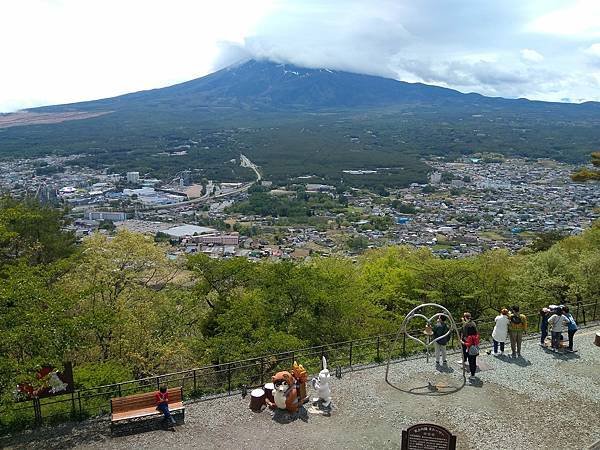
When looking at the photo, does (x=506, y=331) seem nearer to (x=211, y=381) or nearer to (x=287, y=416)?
(x=287, y=416)

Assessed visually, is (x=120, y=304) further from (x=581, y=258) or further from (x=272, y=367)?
(x=581, y=258)

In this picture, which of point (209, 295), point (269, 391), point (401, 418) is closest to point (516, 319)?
point (401, 418)

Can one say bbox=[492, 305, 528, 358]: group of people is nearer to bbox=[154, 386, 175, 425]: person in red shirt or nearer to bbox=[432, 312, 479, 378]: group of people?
bbox=[432, 312, 479, 378]: group of people

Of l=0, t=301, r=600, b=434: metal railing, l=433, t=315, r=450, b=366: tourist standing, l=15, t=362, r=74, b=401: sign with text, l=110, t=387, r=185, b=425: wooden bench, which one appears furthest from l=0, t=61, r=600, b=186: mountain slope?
l=15, t=362, r=74, b=401: sign with text

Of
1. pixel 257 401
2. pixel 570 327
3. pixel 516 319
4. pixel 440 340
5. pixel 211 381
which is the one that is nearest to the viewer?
pixel 257 401

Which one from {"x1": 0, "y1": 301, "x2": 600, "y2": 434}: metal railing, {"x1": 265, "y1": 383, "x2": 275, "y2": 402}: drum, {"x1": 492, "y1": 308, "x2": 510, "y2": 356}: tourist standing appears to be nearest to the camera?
{"x1": 0, "y1": 301, "x2": 600, "y2": 434}: metal railing
